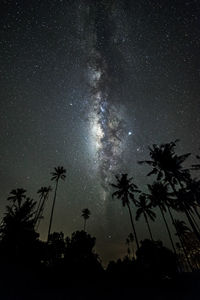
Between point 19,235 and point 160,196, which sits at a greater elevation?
point 160,196

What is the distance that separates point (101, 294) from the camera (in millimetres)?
14898

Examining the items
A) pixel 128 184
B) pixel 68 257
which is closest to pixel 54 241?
pixel 68 257

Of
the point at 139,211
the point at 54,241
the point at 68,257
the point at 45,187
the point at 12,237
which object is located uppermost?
the point at 45,187

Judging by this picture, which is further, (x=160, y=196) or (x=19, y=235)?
(x=160, y=196)

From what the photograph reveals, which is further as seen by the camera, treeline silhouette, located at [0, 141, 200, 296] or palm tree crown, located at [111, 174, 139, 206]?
palm tree crown, located at [111, 174, 139, 206]

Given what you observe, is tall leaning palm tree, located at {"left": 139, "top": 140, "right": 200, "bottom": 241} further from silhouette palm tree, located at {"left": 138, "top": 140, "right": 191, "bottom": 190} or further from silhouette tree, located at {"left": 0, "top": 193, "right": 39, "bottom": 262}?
silhouette tree, located at {"left": 0, "top": 193, "right": 39, "bottom": 262}

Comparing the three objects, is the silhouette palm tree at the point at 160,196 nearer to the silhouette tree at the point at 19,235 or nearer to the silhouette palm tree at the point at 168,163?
the silhouette palm tree at the point at 168,163

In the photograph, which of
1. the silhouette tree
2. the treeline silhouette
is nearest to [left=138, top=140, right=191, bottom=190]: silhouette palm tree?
the treeline silhouette

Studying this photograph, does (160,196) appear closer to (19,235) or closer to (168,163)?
(168,163)

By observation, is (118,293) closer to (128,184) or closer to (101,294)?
(101,294)

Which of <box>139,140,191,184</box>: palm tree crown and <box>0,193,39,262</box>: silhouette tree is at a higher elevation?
<box>139,140,191,184</box>: palm tree crown

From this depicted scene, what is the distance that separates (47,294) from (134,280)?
830cm

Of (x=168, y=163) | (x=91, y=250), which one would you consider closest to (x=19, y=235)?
(x=91, y=250)

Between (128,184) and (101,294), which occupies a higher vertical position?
(128,184)
